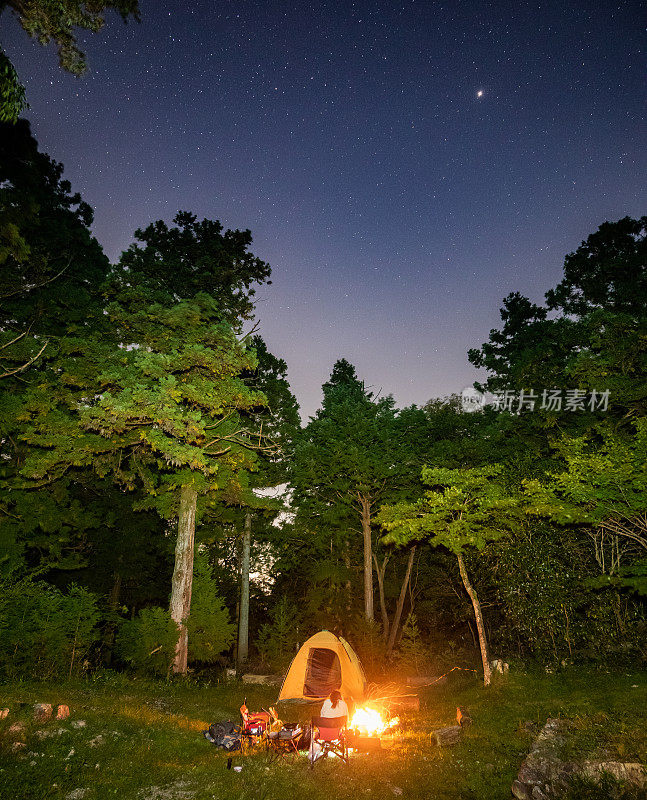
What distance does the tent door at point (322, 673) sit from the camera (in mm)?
13867

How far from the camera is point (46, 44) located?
7.23 meters

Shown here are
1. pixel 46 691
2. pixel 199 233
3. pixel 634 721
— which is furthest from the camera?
pixel 199 233

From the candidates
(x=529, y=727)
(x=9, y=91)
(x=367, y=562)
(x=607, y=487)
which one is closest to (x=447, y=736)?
(x=529, y=727)

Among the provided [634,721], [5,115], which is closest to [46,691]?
[5,115]

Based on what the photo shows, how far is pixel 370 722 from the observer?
10.3 metres

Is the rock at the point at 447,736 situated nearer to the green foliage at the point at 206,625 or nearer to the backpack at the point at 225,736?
the backpack at the point at 225,736

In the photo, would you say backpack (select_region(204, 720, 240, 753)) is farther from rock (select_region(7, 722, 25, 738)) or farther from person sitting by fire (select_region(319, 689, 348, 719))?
rock (select_region(7, 722, 25, 738))

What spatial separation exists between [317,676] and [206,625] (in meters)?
4.20

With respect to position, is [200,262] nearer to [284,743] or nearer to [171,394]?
[171,394]

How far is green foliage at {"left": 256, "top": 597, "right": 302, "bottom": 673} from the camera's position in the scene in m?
18.8

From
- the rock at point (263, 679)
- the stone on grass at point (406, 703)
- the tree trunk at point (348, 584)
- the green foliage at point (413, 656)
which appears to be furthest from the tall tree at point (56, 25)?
the tree trunk at point (348, 584)

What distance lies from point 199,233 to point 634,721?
65.9 ft

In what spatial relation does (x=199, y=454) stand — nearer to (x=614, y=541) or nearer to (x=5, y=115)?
(x=5, y=115)

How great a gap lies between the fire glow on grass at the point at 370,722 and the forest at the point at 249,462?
4492 mm
